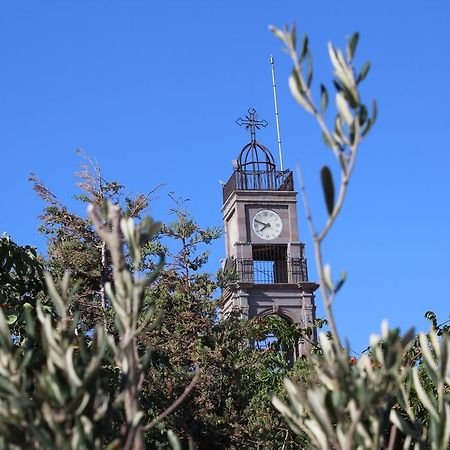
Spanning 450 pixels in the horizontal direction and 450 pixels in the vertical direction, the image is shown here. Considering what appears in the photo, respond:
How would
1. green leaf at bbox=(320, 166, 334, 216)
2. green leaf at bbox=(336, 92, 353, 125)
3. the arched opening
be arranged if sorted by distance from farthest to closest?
the arched opening, green leaf at bbox=(336, 92, 353, 125), green leaf at bbox=(320, 166, 334, 216)

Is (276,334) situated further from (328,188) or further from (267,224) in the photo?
(267,224)

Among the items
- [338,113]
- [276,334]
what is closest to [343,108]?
[338,113]

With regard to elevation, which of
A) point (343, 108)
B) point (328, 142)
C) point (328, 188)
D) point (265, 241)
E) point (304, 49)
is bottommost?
point (328, 188)

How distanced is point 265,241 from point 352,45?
31425 millimetres

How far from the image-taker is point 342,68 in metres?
3.01

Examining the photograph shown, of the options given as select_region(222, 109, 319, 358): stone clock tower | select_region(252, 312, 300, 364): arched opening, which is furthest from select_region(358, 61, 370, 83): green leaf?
select_region(222, 109, 319, 358): stone clock tower

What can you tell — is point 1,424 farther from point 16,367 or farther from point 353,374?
point 353,374

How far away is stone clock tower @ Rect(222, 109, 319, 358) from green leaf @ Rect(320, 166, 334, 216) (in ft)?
96.5

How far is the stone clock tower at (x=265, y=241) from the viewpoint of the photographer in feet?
110

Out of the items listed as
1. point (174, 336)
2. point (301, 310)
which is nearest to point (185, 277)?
point (174, 336)

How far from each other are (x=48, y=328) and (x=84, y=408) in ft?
0.95

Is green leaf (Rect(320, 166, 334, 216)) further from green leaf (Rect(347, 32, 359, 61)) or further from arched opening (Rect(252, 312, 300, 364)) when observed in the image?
arched opening (Rect(252, 312, 300, 364))

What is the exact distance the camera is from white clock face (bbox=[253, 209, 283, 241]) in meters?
34.6

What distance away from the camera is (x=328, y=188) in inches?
112
